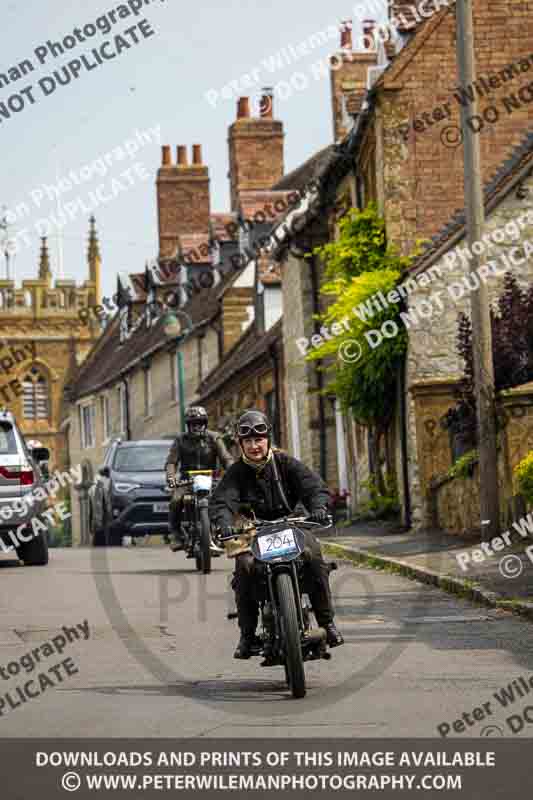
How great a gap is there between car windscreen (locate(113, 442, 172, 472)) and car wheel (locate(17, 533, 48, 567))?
8183mm

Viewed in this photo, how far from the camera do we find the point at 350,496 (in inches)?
1273

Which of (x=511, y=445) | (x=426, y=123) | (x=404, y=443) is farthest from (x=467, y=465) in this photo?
(x=426, y=123)

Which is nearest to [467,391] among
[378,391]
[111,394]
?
[378,391]

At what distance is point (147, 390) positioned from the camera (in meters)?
58.1

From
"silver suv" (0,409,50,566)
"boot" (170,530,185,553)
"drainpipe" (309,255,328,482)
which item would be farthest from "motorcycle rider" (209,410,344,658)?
"drainpipe" (309,255,328,482)

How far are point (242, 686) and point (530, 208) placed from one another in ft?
52.7

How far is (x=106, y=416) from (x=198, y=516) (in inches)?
1936

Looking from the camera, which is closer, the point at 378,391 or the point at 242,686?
the point at 242,686

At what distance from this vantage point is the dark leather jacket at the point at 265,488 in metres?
9.82

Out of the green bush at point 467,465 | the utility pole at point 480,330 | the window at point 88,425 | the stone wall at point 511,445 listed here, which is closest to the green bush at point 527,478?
the stone wall at point 511,445

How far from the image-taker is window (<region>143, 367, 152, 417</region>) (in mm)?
57500

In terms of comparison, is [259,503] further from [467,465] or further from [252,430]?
[467,465]

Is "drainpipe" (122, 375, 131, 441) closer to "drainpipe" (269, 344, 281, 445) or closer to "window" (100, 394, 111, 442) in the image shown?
"window" (100, 394, 111, 442)
